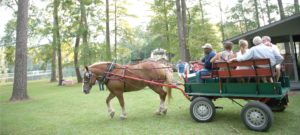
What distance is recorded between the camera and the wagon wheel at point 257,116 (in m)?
4.82

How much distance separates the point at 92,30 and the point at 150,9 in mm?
10037

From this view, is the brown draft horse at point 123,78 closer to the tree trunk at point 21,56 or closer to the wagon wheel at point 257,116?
the wagon wheel at point 257,116

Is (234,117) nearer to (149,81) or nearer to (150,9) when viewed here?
(149,81)

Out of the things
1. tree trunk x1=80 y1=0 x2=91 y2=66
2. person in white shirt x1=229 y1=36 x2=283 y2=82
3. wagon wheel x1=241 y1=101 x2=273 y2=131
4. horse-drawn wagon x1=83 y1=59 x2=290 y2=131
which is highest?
tree trunk x1=80 y1=0 x2=91 y2=66

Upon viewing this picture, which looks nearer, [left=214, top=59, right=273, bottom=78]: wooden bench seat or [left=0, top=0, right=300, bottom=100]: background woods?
[left=214, top=59, right=273, bottom=78]: wooden bench seat

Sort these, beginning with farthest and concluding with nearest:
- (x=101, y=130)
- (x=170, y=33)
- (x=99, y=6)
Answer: (x=170, y=33)
(x=99, y=6)
(x=101, y=130)

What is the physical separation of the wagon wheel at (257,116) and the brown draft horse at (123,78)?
247 centimetres

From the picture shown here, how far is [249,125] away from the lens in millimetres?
5039

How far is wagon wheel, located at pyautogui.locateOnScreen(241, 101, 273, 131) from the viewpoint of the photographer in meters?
4.82

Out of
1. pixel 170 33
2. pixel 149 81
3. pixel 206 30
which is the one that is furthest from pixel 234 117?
pixel 170 33

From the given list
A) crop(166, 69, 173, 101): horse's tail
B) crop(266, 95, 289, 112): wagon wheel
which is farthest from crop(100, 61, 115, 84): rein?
crop(266, 95, 289, 112): wagon wheel

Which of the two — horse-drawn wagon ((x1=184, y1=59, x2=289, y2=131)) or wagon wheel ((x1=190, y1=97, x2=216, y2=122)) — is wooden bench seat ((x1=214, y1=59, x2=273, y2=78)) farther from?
wagon wheel ((x1=190, y1=97, x2=216, y2=122))

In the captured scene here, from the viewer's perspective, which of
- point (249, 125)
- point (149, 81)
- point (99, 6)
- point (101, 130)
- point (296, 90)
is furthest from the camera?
point (99, 6)

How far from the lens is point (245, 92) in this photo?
5.27 m
